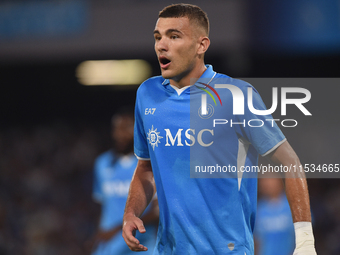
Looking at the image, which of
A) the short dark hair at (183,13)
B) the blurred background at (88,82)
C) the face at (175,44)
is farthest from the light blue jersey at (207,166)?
the blurred background at (88,82)

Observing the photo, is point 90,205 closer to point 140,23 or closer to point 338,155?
point 140,23

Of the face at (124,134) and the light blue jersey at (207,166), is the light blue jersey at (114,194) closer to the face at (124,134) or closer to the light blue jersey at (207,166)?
the face at (124,134)

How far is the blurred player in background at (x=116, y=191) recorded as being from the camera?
4989 mm

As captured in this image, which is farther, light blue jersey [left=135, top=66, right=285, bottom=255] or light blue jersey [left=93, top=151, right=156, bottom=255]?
light blue jersey [left=93, top=151, right=156, bottom=255]

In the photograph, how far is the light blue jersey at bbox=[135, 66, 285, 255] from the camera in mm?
2516

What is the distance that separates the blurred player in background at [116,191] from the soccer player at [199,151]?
93.1 inches

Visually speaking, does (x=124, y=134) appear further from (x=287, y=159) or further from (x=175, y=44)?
(x=287, y=159)

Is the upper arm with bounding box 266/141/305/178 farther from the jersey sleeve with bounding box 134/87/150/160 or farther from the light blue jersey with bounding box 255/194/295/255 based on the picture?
the light blue jersey with bounding box 255/194/295/255

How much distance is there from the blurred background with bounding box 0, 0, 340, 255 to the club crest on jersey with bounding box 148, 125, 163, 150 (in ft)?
22.1

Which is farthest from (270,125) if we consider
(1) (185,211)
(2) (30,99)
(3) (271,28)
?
(2) (30,99)

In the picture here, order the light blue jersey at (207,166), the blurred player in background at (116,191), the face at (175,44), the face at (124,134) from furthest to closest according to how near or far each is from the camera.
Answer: the face at (124,134) → the blurred player in background at (116,191) → the face at (175,44) → the light blue jersey at (207,166)

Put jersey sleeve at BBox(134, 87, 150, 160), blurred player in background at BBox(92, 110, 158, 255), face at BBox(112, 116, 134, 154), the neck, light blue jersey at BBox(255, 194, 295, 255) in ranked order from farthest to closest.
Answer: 1. light blue jersey at BBox(255, 194, 295, 255)
2. face at BBox(112, 116, 134, 154)
3. blurred player in background at BBox(92, 110, 158, 255)
4. jersey sleeve at BBox(134, 87, 150, 160)
5. the neck

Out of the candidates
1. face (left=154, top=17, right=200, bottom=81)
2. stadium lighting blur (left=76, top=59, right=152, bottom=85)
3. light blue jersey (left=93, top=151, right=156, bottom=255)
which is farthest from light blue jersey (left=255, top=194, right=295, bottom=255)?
stadium lighting blur (left=76, top=59, right=152, bottom=85)

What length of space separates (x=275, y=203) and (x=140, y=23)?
4667 mm
